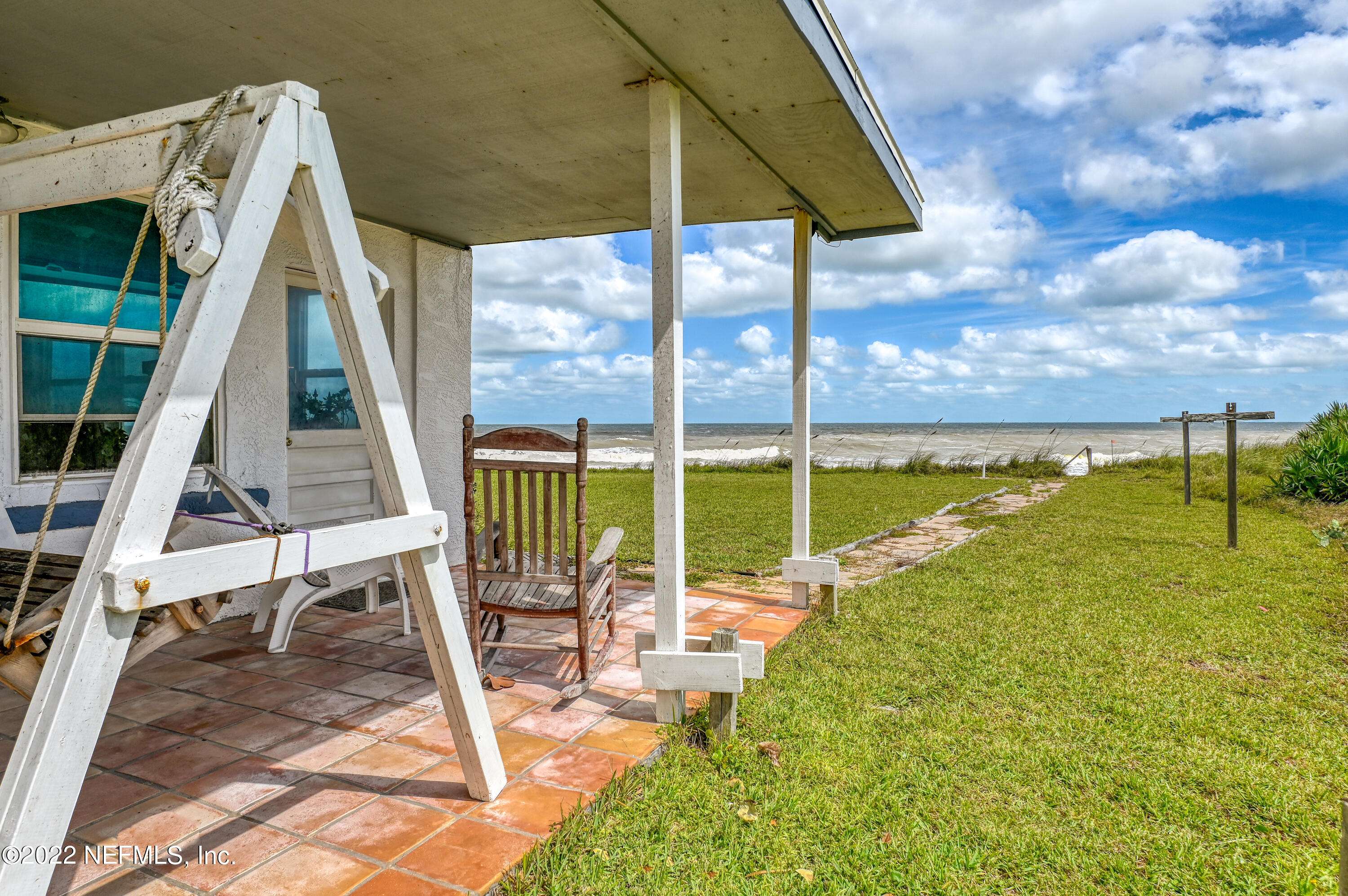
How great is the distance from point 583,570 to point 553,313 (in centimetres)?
5818

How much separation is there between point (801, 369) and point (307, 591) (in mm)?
2903

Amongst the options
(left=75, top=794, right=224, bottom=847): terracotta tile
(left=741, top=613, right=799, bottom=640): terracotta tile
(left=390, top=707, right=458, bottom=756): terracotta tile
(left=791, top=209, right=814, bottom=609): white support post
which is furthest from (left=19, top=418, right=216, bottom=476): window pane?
(left=791, top=209, right=814, bottom=609): white support post

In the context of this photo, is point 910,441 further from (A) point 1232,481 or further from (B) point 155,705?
(B) point 155,705

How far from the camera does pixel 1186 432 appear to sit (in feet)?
30.8

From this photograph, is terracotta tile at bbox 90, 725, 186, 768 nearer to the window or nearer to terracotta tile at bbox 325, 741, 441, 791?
terracotta tile at bbox 325, 741, 441, 791

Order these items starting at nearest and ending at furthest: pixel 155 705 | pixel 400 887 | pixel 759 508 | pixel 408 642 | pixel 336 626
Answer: pixel 400 887, pixel 155 705, pixel 408 642, pixel 336 626, pixel 759 508

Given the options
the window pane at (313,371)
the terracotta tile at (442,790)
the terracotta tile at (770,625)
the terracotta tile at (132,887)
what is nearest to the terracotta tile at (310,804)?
the terracotta tile at (442,790)

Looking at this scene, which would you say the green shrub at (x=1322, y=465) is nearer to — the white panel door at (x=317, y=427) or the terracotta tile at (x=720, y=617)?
the terracotta tile at (x=720, y=617)

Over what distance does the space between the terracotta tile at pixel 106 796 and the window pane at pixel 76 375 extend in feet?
5.65

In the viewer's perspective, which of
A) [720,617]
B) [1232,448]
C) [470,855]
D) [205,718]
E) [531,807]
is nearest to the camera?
[470,855]

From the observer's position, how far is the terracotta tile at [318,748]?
7.61ft

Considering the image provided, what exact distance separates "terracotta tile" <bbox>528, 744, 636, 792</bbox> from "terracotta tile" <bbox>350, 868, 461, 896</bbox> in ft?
1.81

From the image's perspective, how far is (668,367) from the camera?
8.80ft

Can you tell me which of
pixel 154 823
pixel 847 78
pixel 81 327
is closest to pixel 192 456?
pixel 154 823
